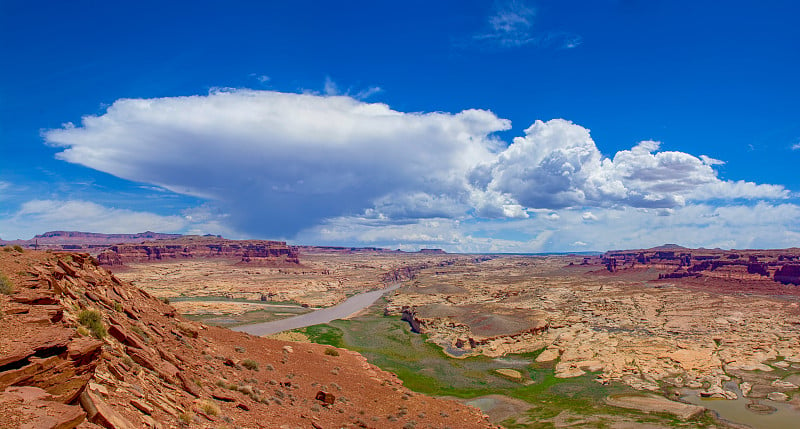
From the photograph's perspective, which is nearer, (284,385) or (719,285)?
(284,385)

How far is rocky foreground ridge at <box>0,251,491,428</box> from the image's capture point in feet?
35.0

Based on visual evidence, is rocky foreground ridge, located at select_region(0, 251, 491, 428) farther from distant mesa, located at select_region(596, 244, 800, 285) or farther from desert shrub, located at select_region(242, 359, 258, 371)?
distant mesa, located at select_region(596, 244, 800, 285)

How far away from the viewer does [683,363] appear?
47.6 m

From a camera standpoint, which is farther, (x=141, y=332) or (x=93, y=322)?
(x=141, y=332)

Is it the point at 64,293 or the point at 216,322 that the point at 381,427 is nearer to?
the point at 64,293

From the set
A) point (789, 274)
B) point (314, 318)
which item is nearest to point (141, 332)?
point (314, 318)

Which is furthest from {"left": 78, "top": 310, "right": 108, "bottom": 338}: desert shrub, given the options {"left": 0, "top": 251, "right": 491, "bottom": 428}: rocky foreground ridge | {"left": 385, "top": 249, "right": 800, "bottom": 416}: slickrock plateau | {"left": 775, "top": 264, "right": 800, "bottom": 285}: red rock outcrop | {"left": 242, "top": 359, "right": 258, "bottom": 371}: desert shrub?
{"left": 775, "top": 264, "right": 800, "bottom": 285}: red rock outcrop

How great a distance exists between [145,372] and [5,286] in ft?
19.4

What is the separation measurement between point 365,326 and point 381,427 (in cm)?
5981

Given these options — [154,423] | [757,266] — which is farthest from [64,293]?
[757,266]

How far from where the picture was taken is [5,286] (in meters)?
15.8

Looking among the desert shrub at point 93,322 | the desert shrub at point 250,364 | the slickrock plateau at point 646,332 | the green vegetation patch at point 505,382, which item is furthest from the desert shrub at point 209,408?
the slickrock plateau at point 646,332

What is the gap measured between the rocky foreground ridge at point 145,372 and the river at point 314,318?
4440cm

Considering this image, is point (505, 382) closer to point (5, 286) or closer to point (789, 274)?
point (5, 286)
